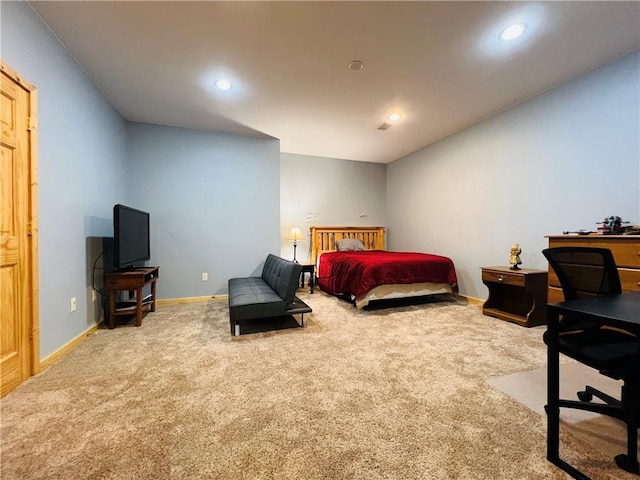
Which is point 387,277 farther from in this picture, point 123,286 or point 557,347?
point 123,286

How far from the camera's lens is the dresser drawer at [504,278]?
2.86 m

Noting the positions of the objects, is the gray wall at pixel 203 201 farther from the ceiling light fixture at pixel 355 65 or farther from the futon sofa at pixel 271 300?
the ceiling light fixture at pixel 355 65

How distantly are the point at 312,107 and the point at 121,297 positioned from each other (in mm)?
3509

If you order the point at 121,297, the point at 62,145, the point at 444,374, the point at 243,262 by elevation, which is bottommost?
the point at 444,374

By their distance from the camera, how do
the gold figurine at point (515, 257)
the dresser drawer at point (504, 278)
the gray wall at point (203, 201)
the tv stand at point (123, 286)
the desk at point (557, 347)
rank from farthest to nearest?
the gray wall at point (203, 201), the gold figurine at point (515, 257), the dresser drawer at point (504, 278), the tv stand at point (123, 286), the desk at point (557, 347)

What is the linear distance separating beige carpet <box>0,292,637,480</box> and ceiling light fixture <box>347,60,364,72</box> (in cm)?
267

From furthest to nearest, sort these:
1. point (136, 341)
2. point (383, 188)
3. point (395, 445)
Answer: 1. point (383, 188)
2. point (136, 341)
3. point (395, 445)

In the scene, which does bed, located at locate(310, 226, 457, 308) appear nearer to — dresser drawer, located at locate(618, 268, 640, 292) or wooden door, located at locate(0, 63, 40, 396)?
dresser drawer, located at locate(618, 268, 640, 292)

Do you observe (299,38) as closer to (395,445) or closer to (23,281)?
(23,281)

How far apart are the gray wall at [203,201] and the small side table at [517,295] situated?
10.5ft

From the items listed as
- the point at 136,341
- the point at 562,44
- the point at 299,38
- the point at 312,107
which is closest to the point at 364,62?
the point at 299,38

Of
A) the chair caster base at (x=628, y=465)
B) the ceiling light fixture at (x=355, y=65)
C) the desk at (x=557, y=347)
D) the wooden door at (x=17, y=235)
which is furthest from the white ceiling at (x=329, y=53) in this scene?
the chair caster base at (x=628, y=465)

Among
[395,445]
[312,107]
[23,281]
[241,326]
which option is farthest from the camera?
[312,107]

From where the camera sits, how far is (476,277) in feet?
12.8
